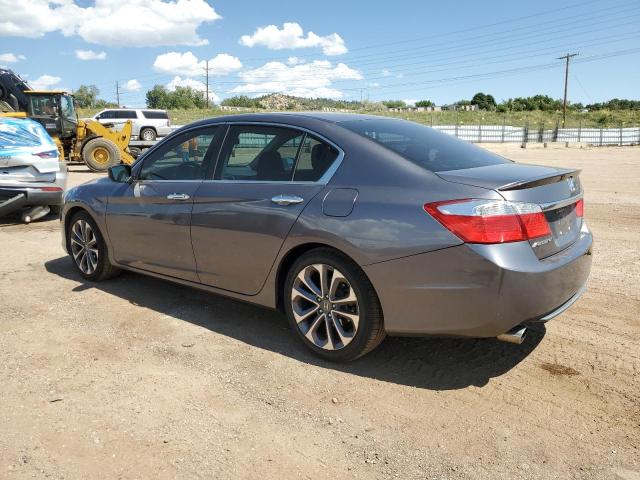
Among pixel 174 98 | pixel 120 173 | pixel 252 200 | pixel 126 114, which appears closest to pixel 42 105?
pixel 120 173

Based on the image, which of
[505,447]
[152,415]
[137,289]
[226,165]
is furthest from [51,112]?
[505,447]

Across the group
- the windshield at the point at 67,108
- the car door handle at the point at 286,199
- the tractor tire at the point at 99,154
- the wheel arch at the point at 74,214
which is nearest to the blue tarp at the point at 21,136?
the wheel arch at the point at 74,214

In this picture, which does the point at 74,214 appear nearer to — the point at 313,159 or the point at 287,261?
the point at 287,261

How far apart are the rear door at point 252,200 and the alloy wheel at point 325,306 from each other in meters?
0.29

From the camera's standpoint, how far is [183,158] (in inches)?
177

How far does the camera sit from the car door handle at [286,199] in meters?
Answer: 3.53

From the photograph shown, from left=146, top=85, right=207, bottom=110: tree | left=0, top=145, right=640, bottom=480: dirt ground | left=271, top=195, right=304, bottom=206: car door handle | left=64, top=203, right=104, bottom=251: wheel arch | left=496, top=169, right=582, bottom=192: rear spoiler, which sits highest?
left=146, top=85, right=207, bottom=110: tree

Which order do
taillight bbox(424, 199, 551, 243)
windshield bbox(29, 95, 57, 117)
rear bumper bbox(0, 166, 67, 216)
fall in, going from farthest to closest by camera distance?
windshield bbox(29, 95, 57, 117) < rear bumper bbox(0, 166, 67, 216) < taillight bbox(424, 199, 551, 243)

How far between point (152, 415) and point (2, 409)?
2.74ft

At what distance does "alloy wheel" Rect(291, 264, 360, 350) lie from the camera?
339 cm

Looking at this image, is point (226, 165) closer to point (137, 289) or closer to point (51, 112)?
point (137, 289)

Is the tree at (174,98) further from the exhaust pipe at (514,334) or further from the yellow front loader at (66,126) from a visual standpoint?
the exhaust pipe at (514,334)

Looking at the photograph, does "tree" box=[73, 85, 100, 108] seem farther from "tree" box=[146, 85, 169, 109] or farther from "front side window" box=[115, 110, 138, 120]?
"front side window" box=[115, 110, 138, 120]

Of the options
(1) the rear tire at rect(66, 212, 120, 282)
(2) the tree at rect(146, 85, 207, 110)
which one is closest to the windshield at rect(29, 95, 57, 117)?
(1) the rear tire at rect(66, 212, 120, 282)
